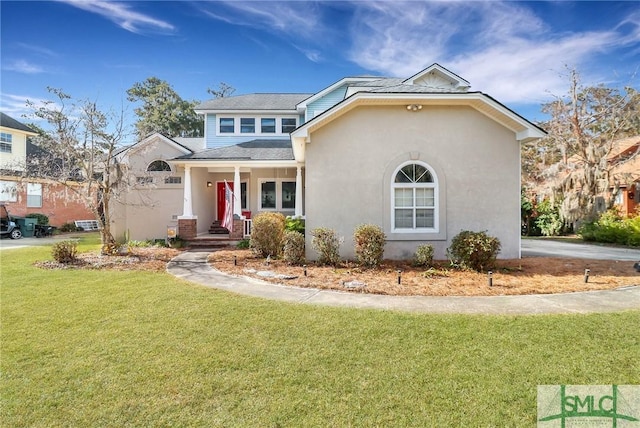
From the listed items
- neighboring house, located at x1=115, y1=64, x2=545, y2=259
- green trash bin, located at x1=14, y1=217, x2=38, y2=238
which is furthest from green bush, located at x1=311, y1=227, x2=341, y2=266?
green trash bin, located at x1=14, y1=217, x2=38, y2=238

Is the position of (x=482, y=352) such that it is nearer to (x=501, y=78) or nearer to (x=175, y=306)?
(x=175, y=306)

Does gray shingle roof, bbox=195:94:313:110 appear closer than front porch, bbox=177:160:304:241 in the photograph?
No

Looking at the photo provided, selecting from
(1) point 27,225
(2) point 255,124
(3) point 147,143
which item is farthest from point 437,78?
(1) point 27,225

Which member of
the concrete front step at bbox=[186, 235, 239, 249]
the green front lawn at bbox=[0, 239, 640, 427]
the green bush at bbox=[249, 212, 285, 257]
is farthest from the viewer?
the concrete front step at bbox=[186, 235, 239, 249]

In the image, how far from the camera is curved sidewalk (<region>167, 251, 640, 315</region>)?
5684 mm

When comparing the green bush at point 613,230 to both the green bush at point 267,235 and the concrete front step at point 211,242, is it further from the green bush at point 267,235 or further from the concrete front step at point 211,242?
the concrete front step at point 211,242

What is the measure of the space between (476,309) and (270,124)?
1626 centimetres

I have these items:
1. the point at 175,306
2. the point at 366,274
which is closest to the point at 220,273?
the point at 175,306

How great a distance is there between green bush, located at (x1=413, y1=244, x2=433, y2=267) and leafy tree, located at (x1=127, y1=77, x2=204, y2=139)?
38.6 metres

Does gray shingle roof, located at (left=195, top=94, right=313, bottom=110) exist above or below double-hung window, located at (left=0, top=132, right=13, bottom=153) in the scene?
above

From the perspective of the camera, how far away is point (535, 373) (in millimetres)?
3686

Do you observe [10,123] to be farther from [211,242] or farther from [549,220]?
[549,220]

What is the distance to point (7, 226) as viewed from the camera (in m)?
19.4

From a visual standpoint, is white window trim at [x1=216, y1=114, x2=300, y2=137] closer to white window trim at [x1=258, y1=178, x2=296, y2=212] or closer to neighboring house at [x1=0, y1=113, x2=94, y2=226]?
white window trim at [x1=258, y1=178, x2=296, y2=212]
